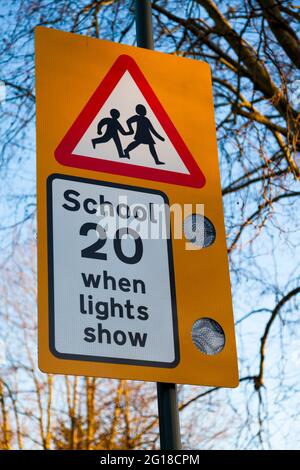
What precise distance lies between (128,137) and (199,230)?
39 centimetres

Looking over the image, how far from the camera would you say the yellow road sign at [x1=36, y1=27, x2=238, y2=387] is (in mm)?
2297

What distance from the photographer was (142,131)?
9.01 feet

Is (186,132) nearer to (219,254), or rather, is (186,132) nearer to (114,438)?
(219,254)

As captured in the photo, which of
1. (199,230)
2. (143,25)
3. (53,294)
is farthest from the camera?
(143,25)

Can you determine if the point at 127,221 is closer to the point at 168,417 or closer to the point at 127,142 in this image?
the point at 127,142

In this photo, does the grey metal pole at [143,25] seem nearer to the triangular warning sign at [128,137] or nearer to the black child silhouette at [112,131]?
the triangular warning sign at [128,137]

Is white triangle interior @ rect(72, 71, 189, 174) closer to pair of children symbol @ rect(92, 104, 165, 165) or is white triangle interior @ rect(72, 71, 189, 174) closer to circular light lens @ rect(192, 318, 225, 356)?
pair of children symbol @ rect(92, 104, 165, 165)

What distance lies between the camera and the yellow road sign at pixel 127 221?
230cm

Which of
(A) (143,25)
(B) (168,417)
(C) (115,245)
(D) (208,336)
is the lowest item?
(B) (168,417)

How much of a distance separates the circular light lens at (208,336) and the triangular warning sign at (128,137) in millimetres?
491

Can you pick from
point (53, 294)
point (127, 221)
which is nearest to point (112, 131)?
point (127, 221)

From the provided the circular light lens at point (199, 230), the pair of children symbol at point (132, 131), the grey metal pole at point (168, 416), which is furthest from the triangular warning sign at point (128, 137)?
the grey metal pole at point (168, 416)

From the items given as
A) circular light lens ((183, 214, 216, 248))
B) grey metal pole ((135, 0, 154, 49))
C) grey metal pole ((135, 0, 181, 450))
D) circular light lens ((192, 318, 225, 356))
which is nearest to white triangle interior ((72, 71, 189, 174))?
circular light lens ((183, 214, 216, 248))

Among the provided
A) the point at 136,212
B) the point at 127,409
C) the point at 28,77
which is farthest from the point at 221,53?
the point at 127,409
